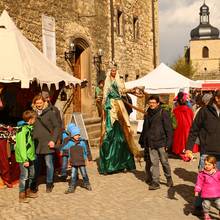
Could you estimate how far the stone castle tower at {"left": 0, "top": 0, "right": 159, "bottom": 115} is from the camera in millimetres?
12531

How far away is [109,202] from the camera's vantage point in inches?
248

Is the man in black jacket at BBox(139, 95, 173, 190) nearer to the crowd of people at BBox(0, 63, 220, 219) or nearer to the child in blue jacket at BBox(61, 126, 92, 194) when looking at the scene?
the crowd of people at BBox(0, 63, 220, 219)

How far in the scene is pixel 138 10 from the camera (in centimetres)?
2175

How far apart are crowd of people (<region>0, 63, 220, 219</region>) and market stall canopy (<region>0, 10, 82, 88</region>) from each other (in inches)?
21.8

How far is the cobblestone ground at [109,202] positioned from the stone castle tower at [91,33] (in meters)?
5.66

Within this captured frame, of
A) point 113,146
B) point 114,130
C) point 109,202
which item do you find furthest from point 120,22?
point 109,202

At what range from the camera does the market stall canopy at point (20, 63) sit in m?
7.45

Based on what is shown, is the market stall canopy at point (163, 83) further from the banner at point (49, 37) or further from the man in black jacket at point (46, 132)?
the man in black jacket at point (46, 132)

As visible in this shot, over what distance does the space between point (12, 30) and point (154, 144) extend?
3365mm

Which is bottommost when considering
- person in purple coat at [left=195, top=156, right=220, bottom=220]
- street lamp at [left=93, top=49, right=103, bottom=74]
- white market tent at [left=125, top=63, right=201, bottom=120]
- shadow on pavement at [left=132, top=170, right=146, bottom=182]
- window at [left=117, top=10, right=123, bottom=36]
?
shadow on pavement at [left=132, top=170, right=146, bottom=182]

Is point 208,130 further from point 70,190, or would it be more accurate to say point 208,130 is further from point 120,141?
point 120,141

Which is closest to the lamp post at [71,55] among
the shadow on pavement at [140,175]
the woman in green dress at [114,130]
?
the woman in green dress at [114,130]

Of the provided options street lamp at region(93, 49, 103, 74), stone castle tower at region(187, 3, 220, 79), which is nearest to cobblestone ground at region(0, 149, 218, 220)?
street lamp at region(93, 49, 103, 74)

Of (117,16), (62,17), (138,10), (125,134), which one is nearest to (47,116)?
(125,134)
